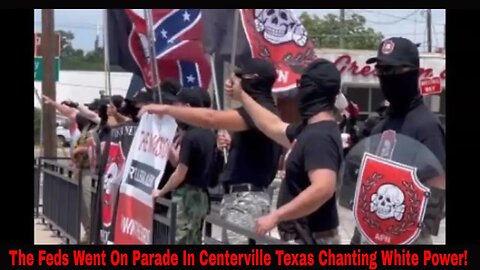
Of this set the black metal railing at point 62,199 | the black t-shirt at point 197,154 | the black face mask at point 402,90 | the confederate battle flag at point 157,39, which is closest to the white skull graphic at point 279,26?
the confederate battle flag at point 157,39

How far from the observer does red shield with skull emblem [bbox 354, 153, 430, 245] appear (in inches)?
177

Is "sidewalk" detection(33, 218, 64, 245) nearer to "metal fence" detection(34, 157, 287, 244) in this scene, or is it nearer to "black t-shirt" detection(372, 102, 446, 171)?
"metal fence" detection(34, 157, 287, 244)

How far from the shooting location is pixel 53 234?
12203 millimetres

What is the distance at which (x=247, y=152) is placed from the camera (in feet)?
20.5

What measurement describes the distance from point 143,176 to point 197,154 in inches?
22.4

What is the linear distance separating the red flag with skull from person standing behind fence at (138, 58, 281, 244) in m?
2.20

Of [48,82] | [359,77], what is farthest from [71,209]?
[359,77]

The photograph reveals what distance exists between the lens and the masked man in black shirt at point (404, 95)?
187 inches

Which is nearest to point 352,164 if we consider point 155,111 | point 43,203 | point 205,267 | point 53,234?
point 205,267

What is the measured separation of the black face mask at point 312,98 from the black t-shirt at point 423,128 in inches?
14.4
